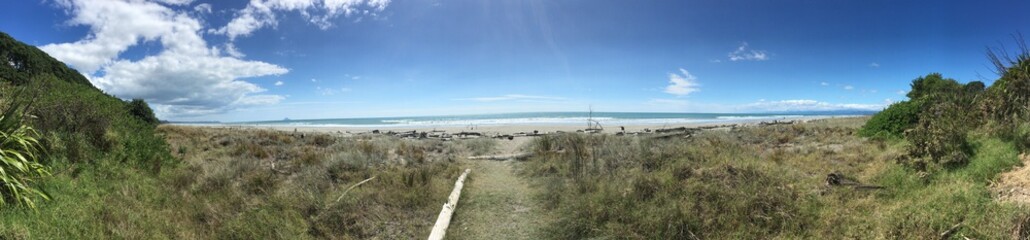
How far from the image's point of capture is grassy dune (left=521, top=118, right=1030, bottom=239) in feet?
16.5

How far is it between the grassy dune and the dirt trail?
1.34 feet

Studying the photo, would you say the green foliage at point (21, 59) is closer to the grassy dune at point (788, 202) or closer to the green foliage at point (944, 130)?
the grassy dune at point (788, 202)

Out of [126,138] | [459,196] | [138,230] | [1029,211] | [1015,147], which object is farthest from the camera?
[126,138]

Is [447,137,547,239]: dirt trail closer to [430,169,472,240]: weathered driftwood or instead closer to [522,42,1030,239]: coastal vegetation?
[430,169,472,240]: weathered driftwood

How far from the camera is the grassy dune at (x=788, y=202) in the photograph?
5020mm

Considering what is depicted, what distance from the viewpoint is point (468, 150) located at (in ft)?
56.5

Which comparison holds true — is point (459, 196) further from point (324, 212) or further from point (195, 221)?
point (195, 221)

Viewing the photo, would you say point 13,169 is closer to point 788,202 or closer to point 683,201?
point 683,201

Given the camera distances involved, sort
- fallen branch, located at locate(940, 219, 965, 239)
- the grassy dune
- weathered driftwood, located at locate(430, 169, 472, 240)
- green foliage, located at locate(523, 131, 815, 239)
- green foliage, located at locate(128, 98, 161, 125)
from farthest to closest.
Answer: green foliage, located at locate(128, 98, 161, 125), weathered driftwood, located at locate(430, 169, 472, 240), green foliage, located at locate(523, 131, 815, 239), the grassy dune, fallen branch, located at locate(940, 219, 965, 239)

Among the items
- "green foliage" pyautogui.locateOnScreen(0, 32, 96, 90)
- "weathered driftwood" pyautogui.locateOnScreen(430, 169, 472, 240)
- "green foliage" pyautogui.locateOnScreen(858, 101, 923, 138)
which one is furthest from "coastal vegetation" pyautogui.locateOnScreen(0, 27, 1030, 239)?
"green foliage" pyautogui.locateOnScreen(0, 32, 96, 90)

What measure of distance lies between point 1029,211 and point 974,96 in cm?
630

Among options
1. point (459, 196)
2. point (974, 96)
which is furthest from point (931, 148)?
point (459, 196)

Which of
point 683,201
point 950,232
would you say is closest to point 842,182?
point 950,232

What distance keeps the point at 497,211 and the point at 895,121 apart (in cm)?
1192
